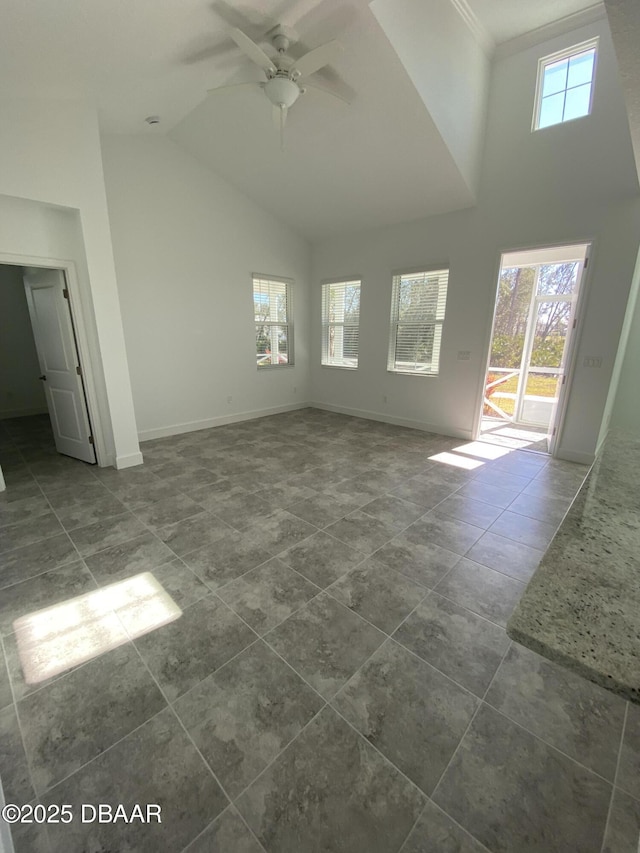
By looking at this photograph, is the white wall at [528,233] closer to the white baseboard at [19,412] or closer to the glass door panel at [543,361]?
the glass door panel at [543,361]

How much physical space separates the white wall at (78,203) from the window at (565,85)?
14.5 feet

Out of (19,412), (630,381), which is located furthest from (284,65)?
(19,412)

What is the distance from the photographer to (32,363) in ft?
19.4

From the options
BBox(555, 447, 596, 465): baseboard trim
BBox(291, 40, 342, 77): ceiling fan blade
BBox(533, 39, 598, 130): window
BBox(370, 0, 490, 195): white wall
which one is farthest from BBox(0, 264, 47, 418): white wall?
BBox(555, 447, 596, 465): baseboard trim

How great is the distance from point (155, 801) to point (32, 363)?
6859 millimetres

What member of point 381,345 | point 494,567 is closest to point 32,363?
point 381,345

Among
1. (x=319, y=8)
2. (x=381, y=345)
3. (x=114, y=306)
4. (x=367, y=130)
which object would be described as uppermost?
(x=319, y=8)

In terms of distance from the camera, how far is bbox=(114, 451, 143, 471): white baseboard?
373cm

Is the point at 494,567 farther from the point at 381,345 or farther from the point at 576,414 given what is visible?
the point at 381,345

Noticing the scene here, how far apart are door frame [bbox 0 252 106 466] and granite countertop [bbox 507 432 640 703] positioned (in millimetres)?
4131

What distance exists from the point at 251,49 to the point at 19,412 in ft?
20.4

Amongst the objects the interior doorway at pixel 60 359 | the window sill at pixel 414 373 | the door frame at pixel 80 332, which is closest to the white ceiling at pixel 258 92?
the door frame at pixel 80 332

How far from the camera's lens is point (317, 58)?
7.89ft

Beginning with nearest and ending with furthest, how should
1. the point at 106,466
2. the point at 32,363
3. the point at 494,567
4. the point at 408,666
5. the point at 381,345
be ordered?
the point at 408,666
the point at 494,567
the point at 106,466
the point at 381,345
the point at 32,363
